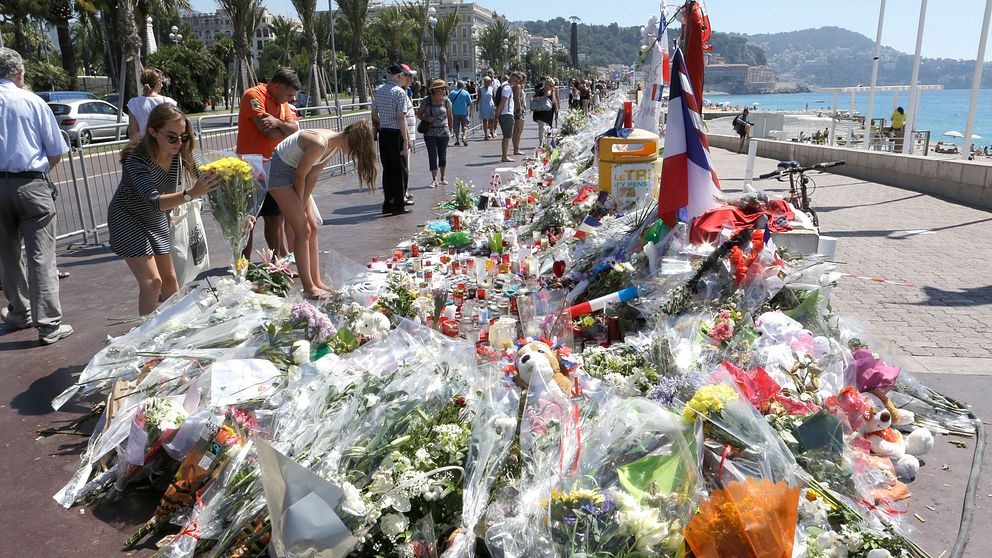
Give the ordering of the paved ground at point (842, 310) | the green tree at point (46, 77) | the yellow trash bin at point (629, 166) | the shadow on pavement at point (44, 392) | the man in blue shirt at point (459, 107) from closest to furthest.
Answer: the paved ground at point (842, 310) < the shadow on pavement at point (44, 392) < the yellow trash bin at point (629, 166) < the man in blue shirt at point (459, 107) < the green tree at point (46, 77)

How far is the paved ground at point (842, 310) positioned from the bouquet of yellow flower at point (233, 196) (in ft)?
2.25

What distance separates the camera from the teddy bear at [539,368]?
3473 mm

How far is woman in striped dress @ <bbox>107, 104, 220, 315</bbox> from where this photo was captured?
4605mm

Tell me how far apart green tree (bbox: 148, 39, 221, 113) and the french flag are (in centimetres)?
3760

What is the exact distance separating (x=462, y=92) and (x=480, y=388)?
638 inches

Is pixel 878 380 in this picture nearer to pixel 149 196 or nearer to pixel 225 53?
pixel 149 196

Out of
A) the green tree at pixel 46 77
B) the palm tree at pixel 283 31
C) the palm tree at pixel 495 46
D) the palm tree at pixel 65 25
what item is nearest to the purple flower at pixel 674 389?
the green tree at pixel 46 77

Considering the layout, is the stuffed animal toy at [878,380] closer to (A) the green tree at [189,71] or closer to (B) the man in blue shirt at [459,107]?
(B) the man in blue shirt at [459,107]

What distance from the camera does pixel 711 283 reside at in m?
4.50

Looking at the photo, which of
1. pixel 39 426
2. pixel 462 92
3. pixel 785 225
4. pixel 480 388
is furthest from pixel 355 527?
pixel 462 92

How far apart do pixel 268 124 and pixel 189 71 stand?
3728 centimetres

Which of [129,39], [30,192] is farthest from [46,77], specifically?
[30,192]

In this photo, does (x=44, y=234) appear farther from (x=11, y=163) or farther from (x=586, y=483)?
(x=586, y=483)

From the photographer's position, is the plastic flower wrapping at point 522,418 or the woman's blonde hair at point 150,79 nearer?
the plastic flower wrapping at point 522,418
